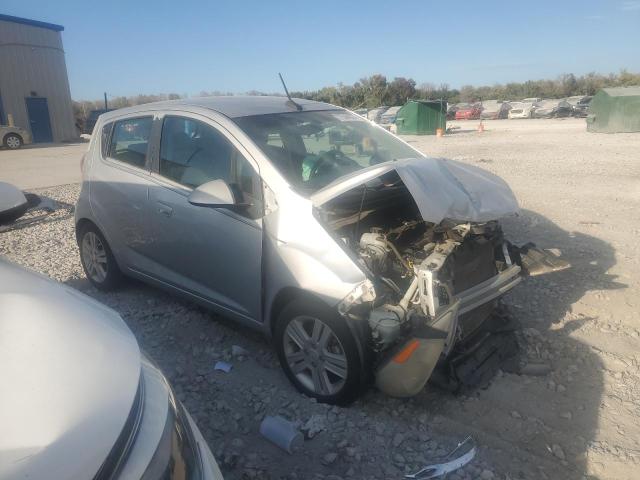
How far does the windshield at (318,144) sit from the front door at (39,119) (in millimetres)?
30825

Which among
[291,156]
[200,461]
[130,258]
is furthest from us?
[130,258]

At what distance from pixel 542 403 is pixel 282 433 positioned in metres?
1.64

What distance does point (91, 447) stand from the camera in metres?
1.24

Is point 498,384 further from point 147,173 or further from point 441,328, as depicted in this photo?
point 147,173

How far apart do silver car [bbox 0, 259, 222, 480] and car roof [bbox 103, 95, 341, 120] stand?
2.32 metres

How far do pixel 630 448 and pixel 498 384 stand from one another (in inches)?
32.0

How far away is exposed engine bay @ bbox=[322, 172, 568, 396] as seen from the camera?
2752 millimetres

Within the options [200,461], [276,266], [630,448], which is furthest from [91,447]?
[630,448]

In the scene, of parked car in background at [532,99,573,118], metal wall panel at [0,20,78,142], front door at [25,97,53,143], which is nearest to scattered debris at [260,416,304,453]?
metal wall panel at [0,20,78,142]

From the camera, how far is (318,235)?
3.03 m

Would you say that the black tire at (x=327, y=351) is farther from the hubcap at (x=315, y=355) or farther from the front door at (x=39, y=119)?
the front door at (x=39, y=119)

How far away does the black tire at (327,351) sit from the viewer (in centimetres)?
289

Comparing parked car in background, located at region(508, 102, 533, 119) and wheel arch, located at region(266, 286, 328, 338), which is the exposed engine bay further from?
parked car in background, located at region(508, 102, 533, 119)

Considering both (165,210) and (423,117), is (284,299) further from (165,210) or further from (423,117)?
(423,117)
